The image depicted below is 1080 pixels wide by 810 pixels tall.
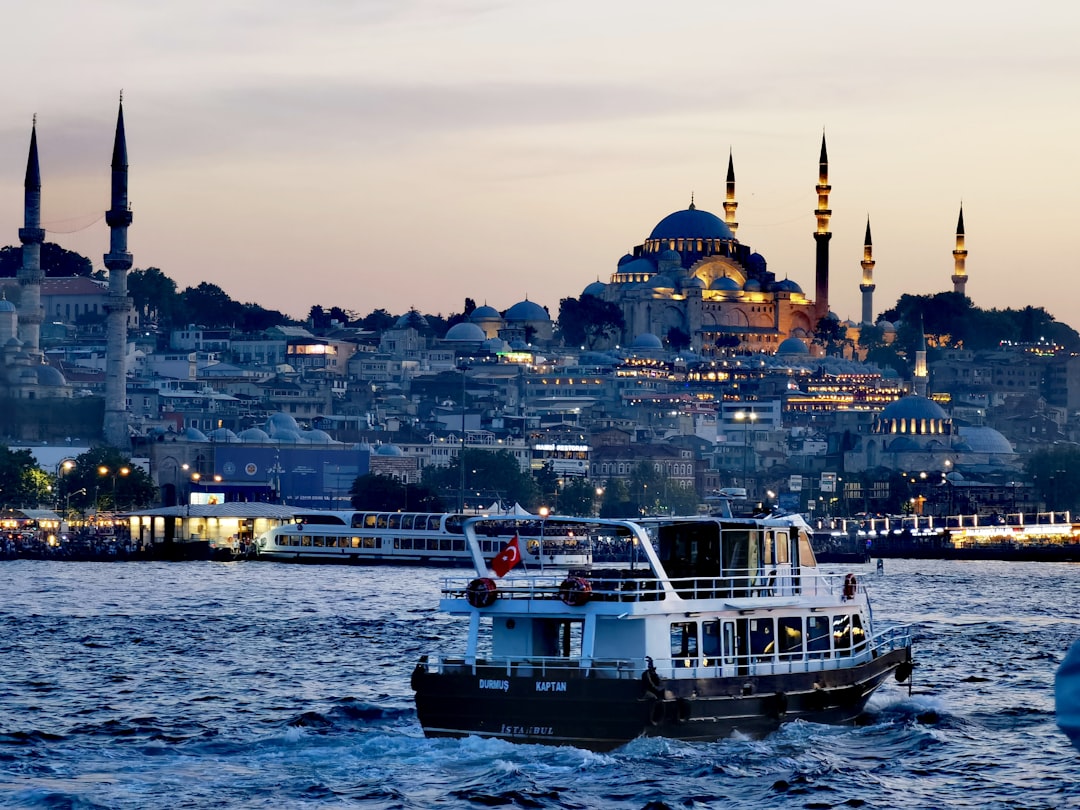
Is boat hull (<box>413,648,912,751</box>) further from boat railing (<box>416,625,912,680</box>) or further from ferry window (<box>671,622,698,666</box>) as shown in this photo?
ferry window (<box>671,622,698,666</box>)

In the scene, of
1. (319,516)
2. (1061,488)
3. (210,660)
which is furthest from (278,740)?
(1061,488)

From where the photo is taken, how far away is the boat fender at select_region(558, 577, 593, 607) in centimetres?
3008

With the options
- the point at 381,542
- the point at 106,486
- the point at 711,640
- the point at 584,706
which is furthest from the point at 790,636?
the point at 106,486

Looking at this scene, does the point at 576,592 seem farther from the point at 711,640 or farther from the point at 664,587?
the point at 711,640

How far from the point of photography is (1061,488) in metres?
157

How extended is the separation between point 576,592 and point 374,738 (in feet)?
10.4

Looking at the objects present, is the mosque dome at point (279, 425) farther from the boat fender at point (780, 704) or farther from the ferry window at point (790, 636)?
the boat fender at point (780, 704)

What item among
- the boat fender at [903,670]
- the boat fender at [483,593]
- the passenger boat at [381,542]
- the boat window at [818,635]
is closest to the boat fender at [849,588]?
the boat window at [818,635]

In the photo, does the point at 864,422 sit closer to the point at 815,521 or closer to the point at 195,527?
the point at 815,521

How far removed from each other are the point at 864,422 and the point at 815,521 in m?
55.3

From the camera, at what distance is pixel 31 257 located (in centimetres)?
16588

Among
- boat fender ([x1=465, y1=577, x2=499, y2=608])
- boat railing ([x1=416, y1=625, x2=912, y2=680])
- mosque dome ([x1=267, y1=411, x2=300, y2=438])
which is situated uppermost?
mosque dome ([x1=267, y1=411, x2=300, y2=438])

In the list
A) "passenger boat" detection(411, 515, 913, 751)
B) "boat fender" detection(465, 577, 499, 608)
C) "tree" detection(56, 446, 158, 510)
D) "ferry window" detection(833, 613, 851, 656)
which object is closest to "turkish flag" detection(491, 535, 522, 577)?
"passenger boat" detection(411, 515, 913, 751)

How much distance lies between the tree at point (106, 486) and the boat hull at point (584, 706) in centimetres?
9176
